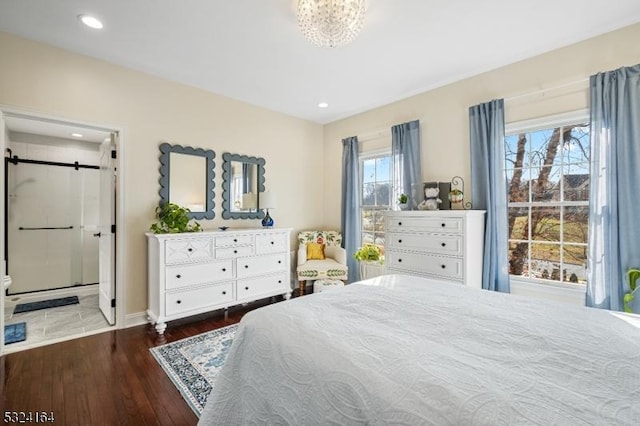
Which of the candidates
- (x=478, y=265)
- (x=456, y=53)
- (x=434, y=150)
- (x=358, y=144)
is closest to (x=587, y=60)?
(x=456, y=53)

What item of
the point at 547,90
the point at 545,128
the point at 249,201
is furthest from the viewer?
the point at 249,201

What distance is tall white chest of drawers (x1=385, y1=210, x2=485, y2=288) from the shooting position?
2.88 m

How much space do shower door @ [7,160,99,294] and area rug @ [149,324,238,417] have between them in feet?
9.94

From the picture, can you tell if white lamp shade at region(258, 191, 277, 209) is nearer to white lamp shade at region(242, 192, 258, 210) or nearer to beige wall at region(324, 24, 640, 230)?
white lamp shade at region(242, 192, 258, 210)

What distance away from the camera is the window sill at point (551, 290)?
266 cm

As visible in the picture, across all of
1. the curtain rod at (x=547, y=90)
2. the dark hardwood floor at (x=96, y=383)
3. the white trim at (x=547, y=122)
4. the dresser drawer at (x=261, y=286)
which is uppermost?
the curtain rod at (x=547, y=90)

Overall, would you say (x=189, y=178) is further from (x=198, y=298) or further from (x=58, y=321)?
(x=58, y=321)

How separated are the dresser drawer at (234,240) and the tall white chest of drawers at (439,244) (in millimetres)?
1724

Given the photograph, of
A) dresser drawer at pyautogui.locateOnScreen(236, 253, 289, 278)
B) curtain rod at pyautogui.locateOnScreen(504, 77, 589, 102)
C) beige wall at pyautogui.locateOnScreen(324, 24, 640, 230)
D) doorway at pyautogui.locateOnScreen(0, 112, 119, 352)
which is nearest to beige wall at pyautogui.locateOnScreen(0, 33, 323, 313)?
doorway at pyautogui.locateOnScreen(0, 112, 119, 352)

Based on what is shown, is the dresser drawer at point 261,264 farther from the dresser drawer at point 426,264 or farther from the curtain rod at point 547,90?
the curtain rod at point 547,90

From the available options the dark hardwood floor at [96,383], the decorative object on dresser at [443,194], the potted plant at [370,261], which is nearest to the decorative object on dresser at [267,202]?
the potted plant at [370,261]

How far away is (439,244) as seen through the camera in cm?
303

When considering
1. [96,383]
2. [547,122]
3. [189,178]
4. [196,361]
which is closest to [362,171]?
[547,122]

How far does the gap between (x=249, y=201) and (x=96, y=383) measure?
8.34ft
